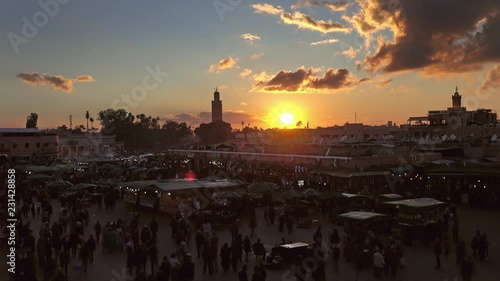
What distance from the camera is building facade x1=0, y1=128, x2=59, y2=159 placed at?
7125 cm

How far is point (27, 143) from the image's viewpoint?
73.7m

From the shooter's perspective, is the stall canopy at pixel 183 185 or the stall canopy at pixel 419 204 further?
the stall canopy at pixel 183 185

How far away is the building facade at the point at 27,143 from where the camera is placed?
7125 centimetres

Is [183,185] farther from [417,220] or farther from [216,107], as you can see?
[216,107]

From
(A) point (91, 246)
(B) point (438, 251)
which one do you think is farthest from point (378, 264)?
(A) point (91, 246)

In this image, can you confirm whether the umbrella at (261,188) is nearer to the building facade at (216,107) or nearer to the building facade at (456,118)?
the building facade at (456,118)

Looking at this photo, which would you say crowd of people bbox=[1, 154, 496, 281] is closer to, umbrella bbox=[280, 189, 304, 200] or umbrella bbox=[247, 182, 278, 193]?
umbrella bbox=[280, 189, 304, 200]

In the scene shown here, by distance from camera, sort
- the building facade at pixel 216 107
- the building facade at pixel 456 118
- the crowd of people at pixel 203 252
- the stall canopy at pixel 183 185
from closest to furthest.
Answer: the crowd of people at pixel 203 252, the stall canopy at pixel 183 185, the building facade at pixel 456 118, the building facade at pixel 216 107

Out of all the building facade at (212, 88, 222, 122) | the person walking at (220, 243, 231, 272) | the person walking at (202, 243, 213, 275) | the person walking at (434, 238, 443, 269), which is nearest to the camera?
the person walking at (202, 243, 213, 275)

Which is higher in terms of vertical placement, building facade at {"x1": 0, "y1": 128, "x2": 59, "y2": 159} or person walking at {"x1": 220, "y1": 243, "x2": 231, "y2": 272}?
building facade at {"x1": 0, "y1": 128, "x2": 59, "y2": 159}

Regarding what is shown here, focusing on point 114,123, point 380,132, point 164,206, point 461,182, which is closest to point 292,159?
point 461,182

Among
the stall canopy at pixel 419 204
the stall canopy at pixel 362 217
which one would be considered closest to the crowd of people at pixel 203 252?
the stall canopy at pixel 362 217

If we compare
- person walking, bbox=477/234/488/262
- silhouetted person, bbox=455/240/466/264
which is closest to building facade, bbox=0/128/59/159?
person walking, bbox=477/234/488/262

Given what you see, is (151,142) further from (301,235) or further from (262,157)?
(301,235)
